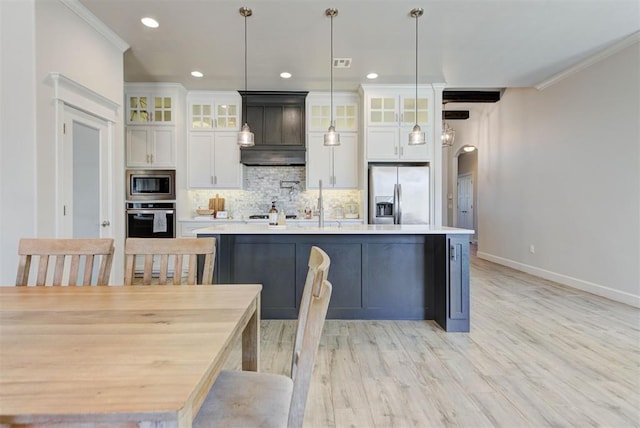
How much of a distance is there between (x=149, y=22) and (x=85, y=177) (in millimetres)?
1706

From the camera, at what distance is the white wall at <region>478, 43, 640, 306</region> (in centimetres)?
365

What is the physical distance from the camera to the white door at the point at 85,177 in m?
3.00

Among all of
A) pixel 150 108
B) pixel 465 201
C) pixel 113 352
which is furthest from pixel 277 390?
pixel 465 201

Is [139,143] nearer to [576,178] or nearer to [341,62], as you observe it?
[341,62]

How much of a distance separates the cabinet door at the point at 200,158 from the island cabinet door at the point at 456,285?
12.8ft

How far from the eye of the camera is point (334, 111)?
5.29m

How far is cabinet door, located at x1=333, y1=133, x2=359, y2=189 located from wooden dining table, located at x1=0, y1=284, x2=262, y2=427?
406 centimetres

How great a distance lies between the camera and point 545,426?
5.39 feet

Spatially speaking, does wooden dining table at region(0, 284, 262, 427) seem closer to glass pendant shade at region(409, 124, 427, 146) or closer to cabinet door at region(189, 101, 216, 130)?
glass pendant shade at region(409, 124, 427, 146)

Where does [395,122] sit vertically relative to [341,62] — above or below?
below

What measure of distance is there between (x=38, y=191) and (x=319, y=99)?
3.89 metres

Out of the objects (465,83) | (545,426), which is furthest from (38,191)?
(465,83)

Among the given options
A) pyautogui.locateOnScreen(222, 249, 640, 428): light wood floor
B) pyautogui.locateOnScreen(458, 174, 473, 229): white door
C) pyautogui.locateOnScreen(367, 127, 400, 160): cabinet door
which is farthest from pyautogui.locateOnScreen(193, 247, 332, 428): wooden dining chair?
pyautogui.locateOnScreen(458, 174, 473, 229): white door

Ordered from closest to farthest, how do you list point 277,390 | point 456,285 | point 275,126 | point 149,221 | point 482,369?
point 277,390
point 482,369
point 456,285
point 149,221
point 275,126
